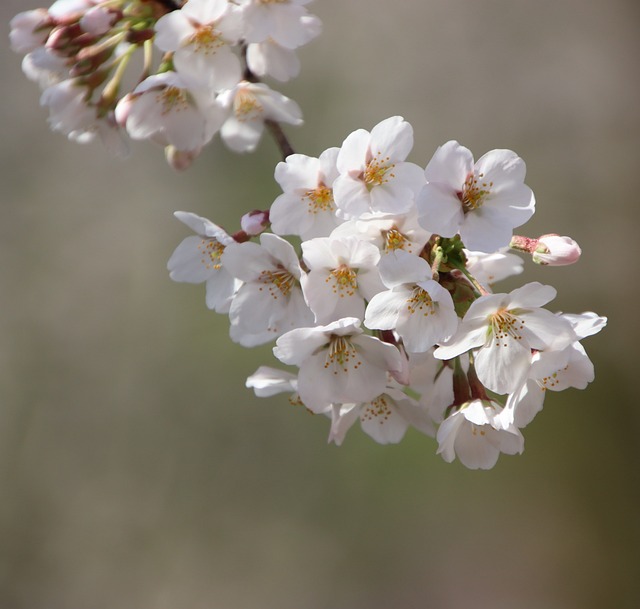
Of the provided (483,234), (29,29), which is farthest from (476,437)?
(29,29)

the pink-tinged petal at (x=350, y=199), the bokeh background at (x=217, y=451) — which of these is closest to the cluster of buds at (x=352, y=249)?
the pink-tinged petal at (x=350, y=199)

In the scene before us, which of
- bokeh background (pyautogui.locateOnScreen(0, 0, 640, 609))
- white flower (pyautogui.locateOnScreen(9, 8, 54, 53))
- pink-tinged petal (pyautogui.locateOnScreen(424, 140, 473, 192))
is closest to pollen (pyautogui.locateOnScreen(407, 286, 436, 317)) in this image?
pink-tinged petal (pyautogui.locateOnScreen(424, 140, 473, 192))

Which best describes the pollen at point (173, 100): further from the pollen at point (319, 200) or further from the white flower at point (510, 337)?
the white flower at point (510, 337)

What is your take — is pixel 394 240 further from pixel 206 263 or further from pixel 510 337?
pixel 206 263

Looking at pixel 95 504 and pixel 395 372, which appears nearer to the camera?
pixel 395 372

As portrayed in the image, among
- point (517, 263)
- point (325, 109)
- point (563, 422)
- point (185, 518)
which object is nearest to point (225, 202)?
point (325, 109)

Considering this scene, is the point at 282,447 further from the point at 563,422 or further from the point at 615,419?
the point at 615,419
